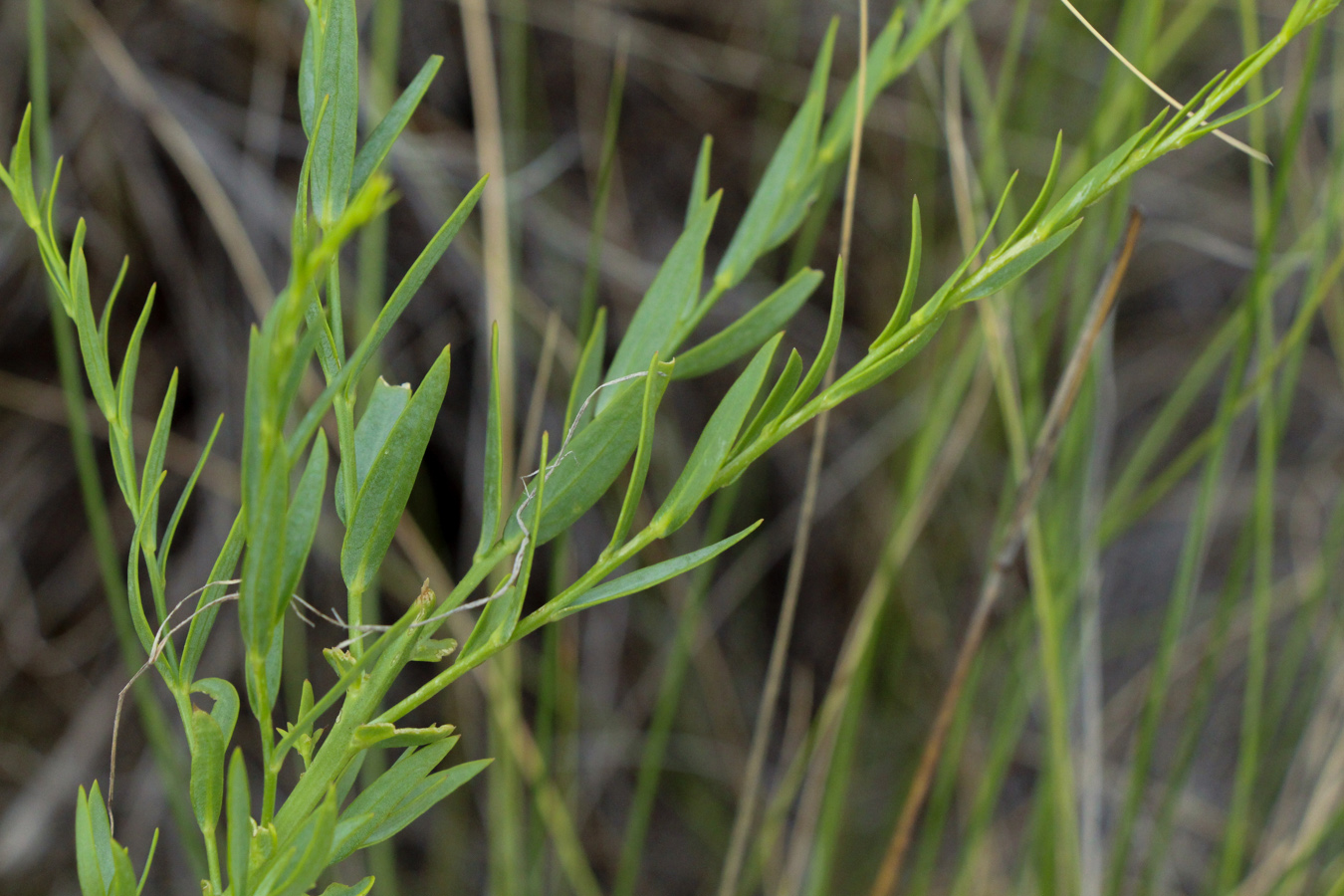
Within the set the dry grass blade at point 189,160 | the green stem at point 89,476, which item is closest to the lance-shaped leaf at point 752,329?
the green stem at point 89,476

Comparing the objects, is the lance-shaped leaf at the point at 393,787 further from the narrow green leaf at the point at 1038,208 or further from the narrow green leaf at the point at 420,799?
the narrow green leaf at the point at 1038,208

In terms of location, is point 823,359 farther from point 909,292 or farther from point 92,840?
point 92,840

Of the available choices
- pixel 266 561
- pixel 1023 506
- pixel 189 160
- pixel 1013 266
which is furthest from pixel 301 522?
Result: pixel 189 160

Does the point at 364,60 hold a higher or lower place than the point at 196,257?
higher

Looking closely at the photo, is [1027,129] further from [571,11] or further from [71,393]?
[71,393]

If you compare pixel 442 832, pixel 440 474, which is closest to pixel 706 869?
pixel 442 832
